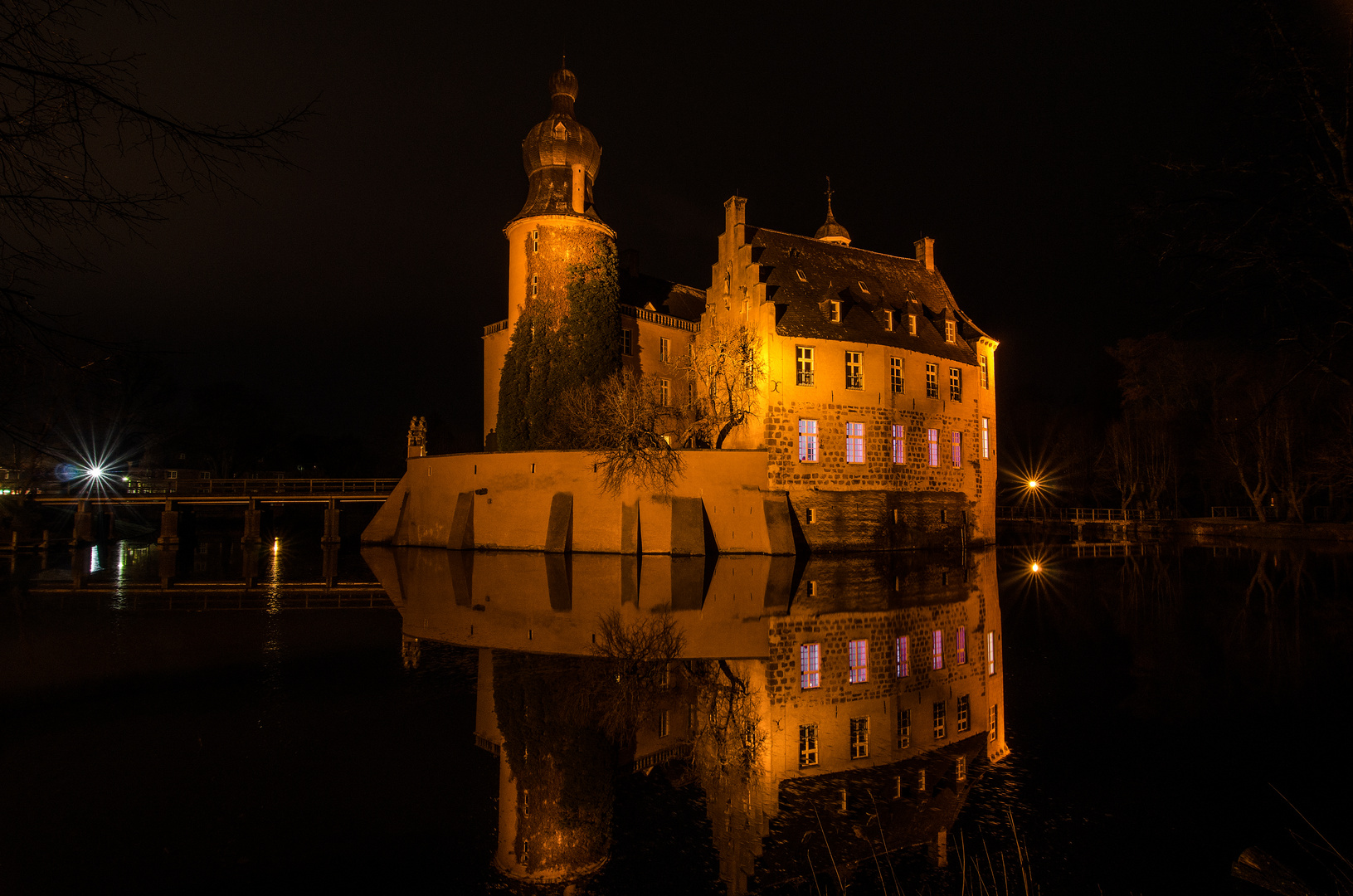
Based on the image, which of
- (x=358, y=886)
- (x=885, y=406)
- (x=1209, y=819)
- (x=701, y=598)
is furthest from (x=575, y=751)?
(x=885, y=406)

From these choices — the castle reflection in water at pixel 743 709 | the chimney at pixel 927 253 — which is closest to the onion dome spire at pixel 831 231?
the chimney at pixel 927 253

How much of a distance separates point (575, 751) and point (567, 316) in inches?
998

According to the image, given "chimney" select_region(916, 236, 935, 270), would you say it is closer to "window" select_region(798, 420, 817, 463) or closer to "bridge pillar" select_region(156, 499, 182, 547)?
"window" select_region(798, 420, 817, 463)

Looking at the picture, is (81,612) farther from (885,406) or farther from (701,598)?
(885,406)

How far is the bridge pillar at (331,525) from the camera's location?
38250 millimetres

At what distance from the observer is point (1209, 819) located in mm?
5695

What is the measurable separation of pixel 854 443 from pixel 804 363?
3.36m

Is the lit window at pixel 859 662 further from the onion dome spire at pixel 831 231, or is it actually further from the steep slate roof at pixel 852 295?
the onion dome spire at pixel 831 231

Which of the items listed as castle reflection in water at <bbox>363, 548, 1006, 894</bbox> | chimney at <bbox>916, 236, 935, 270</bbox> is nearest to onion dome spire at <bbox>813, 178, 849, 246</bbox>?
chimney at <bbox>916, 236, 935, 270</bbox>

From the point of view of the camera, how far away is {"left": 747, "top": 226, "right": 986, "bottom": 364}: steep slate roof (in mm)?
28203

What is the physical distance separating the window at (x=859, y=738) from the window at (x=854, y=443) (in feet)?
65.7

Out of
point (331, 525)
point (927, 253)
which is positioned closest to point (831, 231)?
point (927, 253)

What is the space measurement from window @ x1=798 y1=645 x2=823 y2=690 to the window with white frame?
0.41 m

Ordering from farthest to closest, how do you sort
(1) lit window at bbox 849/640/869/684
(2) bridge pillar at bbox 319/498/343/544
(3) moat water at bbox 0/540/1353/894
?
(2) bridge pillar at bbox 319/498/343/544 → (1) lit window at bbox 849/640/869/684 → (3) moat water at bbox 0/540/1353/894
